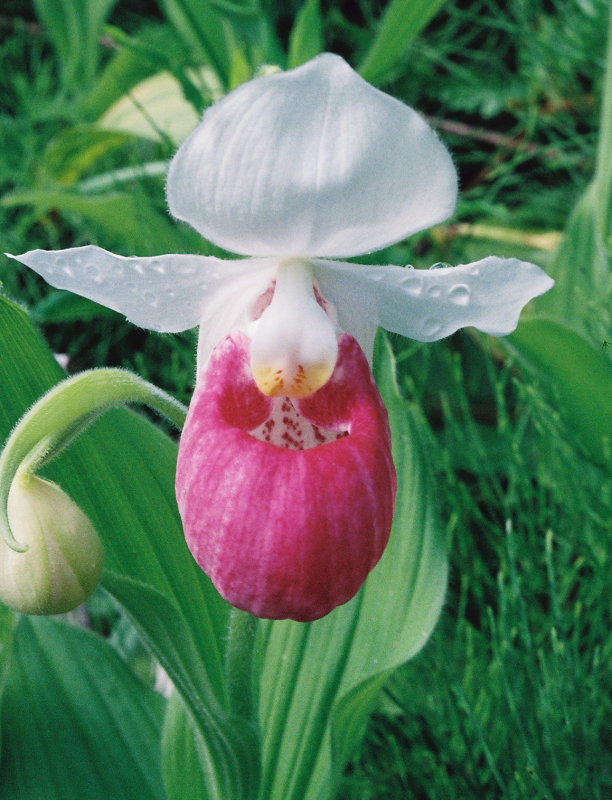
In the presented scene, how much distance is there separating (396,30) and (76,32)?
1053 millimetres

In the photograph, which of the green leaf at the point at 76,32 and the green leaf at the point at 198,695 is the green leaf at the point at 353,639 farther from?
the green leaf at the point at 76,32

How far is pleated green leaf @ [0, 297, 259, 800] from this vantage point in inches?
25.6

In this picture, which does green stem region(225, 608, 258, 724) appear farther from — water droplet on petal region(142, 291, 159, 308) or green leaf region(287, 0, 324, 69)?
green leaf region(287, 0, 324, 69)

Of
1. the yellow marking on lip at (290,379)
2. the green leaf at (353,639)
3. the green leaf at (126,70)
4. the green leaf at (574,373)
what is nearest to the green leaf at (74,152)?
the green leaf at (126,70)

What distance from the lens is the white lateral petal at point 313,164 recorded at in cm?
47

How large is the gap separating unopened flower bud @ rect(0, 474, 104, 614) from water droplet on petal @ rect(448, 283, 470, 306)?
0.32m

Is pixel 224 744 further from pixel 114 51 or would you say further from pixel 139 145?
pixel 114 51

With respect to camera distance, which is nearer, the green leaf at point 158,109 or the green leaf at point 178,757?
the green leaf at point 178,757

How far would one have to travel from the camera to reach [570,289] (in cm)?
149

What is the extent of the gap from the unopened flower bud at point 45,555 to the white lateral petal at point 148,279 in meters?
0.15

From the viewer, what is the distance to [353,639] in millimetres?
814

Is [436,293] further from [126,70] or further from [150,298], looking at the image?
[126,70]

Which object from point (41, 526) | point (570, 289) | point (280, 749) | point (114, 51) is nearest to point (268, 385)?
point (41, 526)

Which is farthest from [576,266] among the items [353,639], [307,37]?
[353,639]
